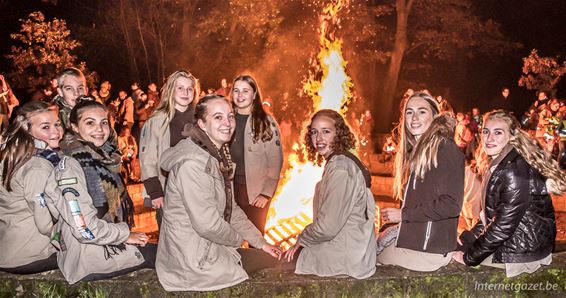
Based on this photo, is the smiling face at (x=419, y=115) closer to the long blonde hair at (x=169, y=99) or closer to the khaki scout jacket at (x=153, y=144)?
the long blonde hair at (x=169, y=99)

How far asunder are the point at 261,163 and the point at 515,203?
2471 mm

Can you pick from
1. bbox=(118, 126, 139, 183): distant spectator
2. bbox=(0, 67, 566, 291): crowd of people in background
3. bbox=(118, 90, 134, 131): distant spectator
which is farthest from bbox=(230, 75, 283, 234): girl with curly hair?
bbox=(118, 90, 134, 131): distant spectator

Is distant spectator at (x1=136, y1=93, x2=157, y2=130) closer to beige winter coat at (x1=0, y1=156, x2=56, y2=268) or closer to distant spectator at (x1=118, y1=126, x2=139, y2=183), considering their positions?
distant spectator at (x1=118, y1=126, x2=139, y2=183)

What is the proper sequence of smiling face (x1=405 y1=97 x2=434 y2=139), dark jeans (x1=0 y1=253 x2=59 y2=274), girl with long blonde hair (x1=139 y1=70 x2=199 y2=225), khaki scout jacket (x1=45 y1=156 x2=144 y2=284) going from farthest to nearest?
girl with long blonde hair (x1=139 y1=70 x2=199 y2=225) < smiling face (x1=405 y1=97 x2=434 y2=139) < dark jeans (x1=0 y1=253 x2=59 y2=274) < khaki scout jacket (x1=45 y1=156 x2=144 y2=284)

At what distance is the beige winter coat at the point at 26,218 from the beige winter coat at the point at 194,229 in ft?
3.17

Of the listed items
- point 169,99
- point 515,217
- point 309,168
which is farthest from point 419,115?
point 309,168

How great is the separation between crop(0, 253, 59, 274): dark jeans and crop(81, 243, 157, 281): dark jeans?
0.49 metres

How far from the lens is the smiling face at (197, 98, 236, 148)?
4.37 meters

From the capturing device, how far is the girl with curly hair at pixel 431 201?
4.49 metres

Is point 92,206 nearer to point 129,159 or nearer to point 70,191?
point 70,191

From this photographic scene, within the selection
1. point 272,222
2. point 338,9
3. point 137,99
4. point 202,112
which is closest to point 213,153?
point 202,112

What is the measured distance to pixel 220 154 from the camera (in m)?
4.44

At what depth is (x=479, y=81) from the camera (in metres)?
28.9

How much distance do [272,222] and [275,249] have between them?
15.8 ft
